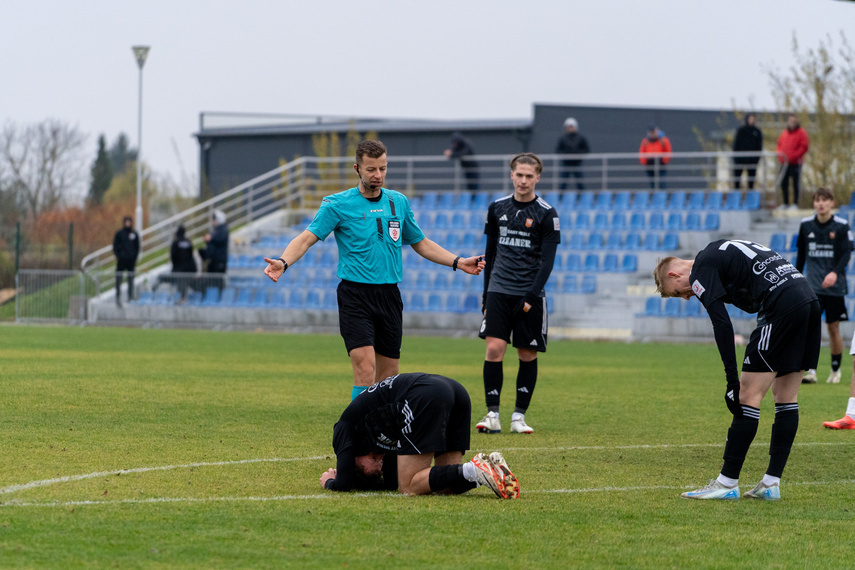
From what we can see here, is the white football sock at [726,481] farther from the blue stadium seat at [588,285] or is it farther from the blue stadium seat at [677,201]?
the blue stadium seat at [677,201]

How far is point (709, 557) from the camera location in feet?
15.8

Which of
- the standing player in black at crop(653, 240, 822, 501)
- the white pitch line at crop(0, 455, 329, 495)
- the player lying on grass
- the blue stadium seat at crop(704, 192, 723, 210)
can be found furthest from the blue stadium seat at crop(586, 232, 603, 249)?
the player lying on grass

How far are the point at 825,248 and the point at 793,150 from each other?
1321 cm

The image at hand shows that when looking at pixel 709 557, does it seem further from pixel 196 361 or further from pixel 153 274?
pixel 153 274

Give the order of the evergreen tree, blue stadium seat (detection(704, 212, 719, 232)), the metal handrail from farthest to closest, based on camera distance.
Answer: the evergreen tree → the metal handrail → blue stadium seat (detection(704, 212, 719, 232))

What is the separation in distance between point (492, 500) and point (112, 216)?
55406 millimetres

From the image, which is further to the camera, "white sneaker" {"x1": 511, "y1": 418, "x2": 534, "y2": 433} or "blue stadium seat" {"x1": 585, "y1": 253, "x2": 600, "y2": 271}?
"blue stadium seat" {"x1": 585, "y1": 253, "x2": 600, "y2": 271}

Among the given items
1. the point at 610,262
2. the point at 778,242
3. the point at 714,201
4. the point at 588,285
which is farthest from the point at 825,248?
the point at 714,201

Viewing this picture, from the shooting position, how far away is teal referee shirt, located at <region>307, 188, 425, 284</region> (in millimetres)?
7348

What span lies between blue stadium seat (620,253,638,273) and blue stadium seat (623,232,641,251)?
2.04 feet

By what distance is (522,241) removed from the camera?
9375 millimetres

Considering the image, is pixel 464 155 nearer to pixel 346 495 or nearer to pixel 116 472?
pixel 116 472

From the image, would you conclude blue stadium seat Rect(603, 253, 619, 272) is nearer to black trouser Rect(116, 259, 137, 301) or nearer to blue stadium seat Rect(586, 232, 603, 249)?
blue stadium seat Rect(586, 232, 603, 249)

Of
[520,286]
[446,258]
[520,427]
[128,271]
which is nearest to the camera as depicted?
[446,258]
